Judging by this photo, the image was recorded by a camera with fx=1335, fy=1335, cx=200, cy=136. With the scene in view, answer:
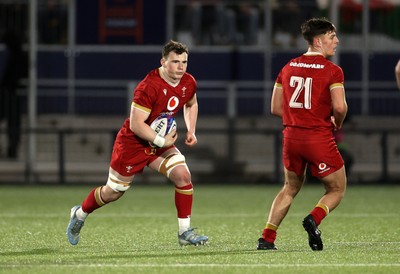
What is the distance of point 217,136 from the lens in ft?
70.0

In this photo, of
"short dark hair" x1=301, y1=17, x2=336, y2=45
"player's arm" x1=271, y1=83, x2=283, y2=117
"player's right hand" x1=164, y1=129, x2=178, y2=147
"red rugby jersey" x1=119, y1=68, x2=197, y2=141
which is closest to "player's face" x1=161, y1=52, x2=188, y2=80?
"red rugby jersey" x1=119, y1=68, x2=197, y2=141

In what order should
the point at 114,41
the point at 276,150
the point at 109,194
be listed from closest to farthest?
the point at 109,194, the point at 276,150, the point at 114,41

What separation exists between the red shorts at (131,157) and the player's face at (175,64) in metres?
0.67

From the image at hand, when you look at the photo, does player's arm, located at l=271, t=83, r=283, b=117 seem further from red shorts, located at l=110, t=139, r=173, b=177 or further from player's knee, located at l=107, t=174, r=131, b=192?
player's knee, located at l=107, t=174, r=131, b=192

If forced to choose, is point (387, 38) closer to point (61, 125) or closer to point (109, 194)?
point (61, 125)

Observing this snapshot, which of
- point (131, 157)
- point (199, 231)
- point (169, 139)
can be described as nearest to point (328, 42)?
point (169, 139)

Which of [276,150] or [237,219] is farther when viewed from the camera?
[276,150]

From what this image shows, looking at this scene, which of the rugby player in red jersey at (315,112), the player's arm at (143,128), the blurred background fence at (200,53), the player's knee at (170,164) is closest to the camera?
the rugby player in red jersey at (315,112)

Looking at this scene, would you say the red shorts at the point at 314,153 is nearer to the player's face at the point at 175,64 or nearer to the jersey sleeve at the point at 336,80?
the jersey sleeve at the point at 336,80

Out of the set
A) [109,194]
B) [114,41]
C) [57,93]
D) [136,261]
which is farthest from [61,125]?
[136,261]

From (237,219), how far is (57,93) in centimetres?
963

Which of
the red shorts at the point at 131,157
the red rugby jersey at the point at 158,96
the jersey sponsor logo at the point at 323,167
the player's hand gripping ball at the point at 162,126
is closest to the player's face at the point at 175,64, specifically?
the red rugby jersey at the point at 158,96

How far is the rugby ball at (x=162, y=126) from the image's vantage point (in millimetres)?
11062

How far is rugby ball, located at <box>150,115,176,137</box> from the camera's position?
11.1m
